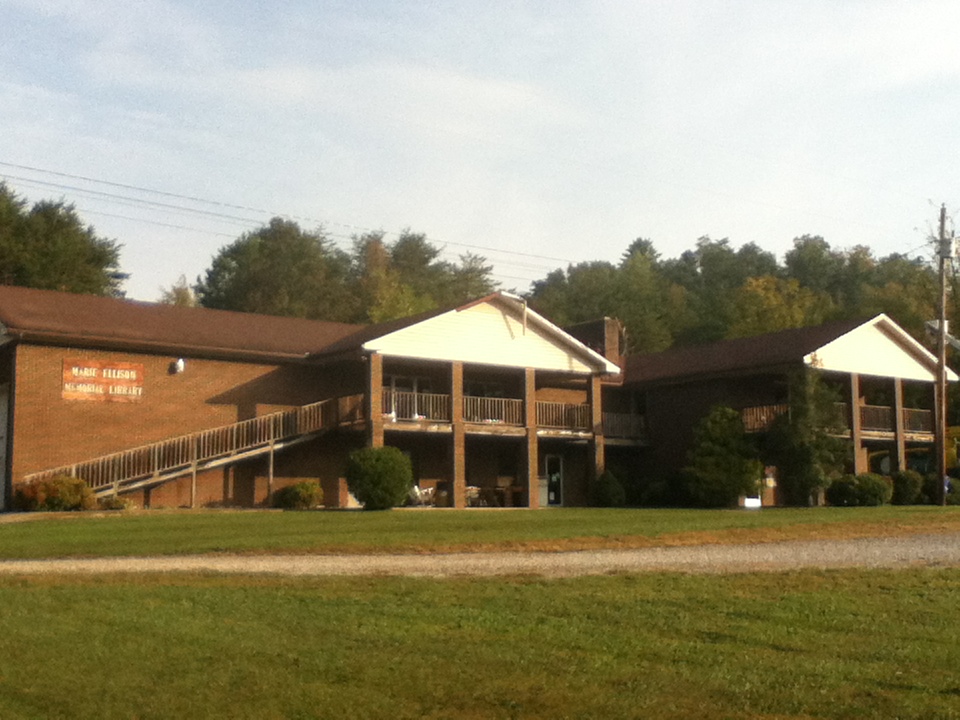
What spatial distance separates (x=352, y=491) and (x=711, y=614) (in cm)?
2083

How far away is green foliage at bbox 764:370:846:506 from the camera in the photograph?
3544 centimetres

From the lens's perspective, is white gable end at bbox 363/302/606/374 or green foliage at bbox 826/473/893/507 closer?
white gable end at bbox 363/302/606/374

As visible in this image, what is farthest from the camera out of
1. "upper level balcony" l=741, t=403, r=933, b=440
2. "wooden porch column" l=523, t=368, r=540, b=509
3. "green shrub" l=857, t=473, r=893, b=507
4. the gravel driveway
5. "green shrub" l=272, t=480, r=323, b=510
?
"upper level balcony" l=741, t=403, r=933, b=440

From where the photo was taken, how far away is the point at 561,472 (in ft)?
137

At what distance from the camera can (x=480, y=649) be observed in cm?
940

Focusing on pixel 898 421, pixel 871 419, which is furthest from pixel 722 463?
pixel 898 421

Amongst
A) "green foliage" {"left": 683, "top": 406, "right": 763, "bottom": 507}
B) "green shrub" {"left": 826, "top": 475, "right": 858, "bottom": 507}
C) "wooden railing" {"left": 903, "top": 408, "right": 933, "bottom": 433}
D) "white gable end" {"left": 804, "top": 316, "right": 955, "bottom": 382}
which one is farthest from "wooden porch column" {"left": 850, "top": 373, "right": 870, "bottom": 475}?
"green foliage" {"left": 683, "top": 406, "right": 763, "bottom": 507}

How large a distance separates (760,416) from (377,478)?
47.3 ft

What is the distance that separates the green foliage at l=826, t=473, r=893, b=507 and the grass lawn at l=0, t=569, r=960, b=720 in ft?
77.3

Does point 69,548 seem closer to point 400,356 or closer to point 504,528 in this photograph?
point 504,528

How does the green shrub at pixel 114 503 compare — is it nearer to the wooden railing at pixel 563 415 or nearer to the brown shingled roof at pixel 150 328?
the brown shingled roof at pixel 150 328

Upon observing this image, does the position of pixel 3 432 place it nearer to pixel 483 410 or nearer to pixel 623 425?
pixel 483 410

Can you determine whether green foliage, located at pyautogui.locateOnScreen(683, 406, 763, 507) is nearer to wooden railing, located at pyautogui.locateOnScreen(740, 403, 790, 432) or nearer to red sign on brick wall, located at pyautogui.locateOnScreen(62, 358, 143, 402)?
wooden railing, located at pyautogui.locateOnScreen(740, 403, 790, 432)

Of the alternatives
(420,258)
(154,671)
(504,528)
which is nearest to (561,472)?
(504,528)
